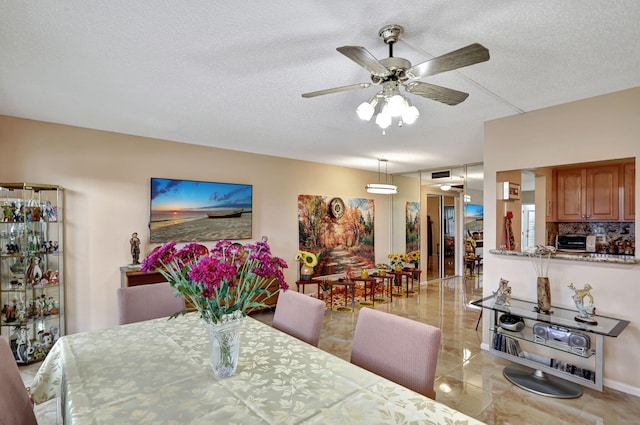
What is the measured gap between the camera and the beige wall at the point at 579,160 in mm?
2500

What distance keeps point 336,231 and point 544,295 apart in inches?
145

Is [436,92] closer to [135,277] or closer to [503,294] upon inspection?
[503,294]

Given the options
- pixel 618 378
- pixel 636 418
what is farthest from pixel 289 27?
pixel 618 378

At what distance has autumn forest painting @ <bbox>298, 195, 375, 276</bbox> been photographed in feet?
18.4

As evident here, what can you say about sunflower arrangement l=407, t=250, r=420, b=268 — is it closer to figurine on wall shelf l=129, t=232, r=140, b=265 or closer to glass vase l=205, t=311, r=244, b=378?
figurine on wall shelf l=129, t=232, r=140, b=265

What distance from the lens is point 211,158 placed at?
4512 mm

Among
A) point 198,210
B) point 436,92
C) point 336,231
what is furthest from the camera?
point 336,231

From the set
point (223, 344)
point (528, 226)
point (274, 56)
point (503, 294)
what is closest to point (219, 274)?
point (223, 344)

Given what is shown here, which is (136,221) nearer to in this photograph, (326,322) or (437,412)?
(326,322)

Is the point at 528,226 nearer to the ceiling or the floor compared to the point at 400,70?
nearer to the floor

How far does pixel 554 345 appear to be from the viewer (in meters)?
2.64

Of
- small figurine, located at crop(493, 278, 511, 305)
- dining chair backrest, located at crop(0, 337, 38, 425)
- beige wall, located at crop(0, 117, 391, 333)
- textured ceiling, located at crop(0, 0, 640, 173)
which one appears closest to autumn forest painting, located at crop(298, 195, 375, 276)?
beige wall, located at crop(0, 117, 391, 333)

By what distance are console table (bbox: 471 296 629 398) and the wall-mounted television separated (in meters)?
3.37

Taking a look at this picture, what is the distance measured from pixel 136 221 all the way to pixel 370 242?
433cm
